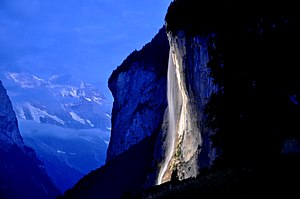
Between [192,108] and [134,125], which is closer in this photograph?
[192,108]

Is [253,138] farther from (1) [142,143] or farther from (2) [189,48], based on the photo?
(1) [142,143]

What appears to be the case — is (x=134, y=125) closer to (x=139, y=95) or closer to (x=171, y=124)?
(x=139, y=95)

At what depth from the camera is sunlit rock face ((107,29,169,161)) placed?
275ft

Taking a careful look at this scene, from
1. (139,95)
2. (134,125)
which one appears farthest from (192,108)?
(139,95)

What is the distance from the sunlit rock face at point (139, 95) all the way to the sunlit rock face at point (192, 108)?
105ft

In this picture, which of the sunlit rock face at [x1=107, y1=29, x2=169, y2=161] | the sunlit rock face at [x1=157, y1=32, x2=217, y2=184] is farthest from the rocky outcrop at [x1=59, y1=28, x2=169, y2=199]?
the sunlit rock face at [x1=157, y1=32, x2=217, y2=184]

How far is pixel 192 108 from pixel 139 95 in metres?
48.1

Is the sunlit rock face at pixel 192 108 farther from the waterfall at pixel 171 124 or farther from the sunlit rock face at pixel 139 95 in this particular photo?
the sunlit rock face at pixel 139 95

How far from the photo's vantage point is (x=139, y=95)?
9088cm

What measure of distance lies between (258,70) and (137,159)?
187ft

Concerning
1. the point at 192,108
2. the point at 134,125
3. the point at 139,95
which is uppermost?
the point at 139,95

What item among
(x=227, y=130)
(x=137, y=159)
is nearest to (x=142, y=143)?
(x=137, y=159)

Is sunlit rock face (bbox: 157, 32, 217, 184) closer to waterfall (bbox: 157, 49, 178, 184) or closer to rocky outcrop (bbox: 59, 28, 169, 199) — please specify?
waterfall (bbox: 157, 49, 178, 184)

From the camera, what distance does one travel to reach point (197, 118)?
1630 inches
